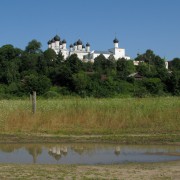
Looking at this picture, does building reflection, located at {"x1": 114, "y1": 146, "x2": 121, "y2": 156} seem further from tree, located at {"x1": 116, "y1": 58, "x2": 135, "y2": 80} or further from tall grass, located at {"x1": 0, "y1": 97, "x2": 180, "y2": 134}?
tree, located at {"x1": 116, "y1": 58, "x2": 135, "y2": 80}

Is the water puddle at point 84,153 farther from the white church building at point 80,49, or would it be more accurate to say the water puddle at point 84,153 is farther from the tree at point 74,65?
the white church building at point 80,49

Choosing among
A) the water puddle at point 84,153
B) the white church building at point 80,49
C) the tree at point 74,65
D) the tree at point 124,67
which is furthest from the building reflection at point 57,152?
the white church building at point 80,49

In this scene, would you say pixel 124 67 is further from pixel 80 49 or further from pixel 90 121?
pixel 90 121

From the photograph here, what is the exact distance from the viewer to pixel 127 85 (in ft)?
258

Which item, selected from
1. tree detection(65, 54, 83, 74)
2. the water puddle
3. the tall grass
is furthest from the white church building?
the water puddle

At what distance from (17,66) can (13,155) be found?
288ft

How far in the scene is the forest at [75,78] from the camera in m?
72.1

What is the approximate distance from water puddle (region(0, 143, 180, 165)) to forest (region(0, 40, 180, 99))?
42.3 m

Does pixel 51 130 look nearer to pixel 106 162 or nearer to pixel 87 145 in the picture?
pixel 87 145

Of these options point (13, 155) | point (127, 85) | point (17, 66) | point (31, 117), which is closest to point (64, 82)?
point (127, 85)

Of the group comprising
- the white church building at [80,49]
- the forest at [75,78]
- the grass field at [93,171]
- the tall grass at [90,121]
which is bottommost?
the grass field at [93,171]

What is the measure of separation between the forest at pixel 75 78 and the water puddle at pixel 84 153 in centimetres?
4235

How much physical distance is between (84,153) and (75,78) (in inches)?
2611

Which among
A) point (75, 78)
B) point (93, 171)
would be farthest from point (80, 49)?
point (93, 171)
